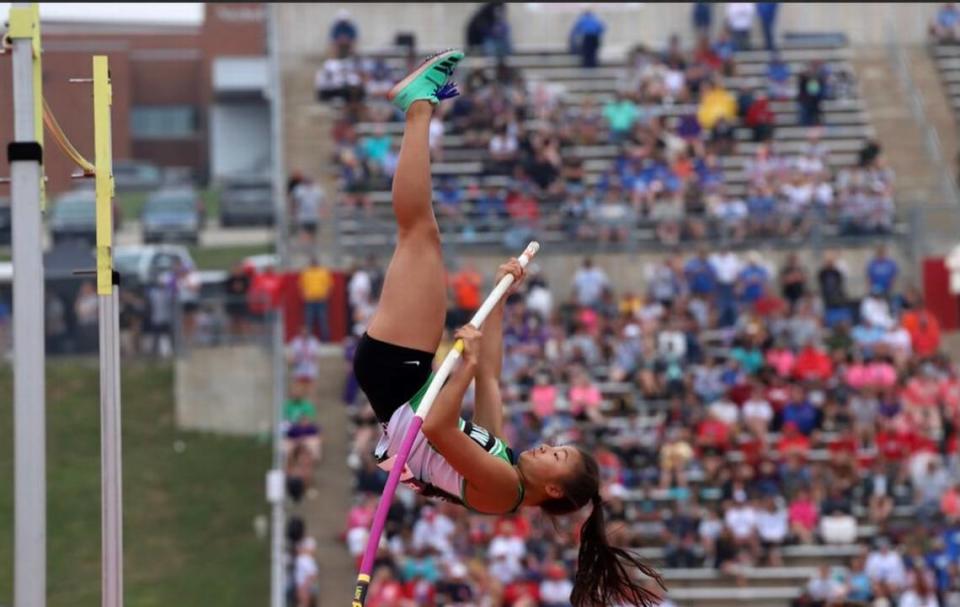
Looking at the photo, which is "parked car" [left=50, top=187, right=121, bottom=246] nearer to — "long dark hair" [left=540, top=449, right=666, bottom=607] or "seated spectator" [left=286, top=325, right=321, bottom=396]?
"seated spectator" [left=286, top=325, right=321, bottom=396]

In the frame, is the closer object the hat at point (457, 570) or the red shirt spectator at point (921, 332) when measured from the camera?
the hat at point (457, 570)

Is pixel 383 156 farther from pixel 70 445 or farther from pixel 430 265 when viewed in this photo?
pixel 430 265

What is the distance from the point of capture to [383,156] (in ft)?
64.7

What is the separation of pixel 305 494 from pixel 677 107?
276 inches

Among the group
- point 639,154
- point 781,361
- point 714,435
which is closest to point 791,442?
point 714,435

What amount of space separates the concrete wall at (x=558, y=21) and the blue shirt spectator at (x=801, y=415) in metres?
7.19

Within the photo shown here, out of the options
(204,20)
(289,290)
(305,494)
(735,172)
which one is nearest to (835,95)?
(735,172)

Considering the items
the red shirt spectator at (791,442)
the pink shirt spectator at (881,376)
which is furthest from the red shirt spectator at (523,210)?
the pink shirt spectator at (881,376)

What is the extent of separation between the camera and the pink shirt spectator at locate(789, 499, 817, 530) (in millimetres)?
15961

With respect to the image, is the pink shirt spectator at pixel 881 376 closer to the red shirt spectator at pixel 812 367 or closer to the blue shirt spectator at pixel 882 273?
the red shirt spectator at pixel 812 367

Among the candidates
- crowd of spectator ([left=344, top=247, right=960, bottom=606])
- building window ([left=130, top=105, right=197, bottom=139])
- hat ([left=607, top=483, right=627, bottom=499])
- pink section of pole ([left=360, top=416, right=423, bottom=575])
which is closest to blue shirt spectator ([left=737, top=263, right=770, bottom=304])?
crowd of spectator ([left=344, top=247, right=960, bottom=606])

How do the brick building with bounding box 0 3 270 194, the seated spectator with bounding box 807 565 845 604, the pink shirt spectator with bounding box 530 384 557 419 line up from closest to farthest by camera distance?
the seated spectator with bounding box 807 565 845 604 < the pink shirt spectator with bounding box 530 384 557 419 < the brick building with bounding box 0 3 270 194

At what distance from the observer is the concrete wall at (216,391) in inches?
720

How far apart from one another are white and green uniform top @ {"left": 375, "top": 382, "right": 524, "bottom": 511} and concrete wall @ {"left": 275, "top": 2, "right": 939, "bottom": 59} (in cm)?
1584
